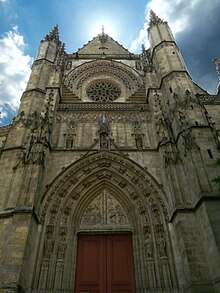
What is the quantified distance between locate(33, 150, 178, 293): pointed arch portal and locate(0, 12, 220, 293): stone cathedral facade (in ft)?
0.11

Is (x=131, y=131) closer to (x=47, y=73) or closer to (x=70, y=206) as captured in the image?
(x=70, y=206)

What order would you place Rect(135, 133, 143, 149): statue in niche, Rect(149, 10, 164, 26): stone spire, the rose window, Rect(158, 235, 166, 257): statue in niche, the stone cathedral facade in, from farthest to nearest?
Rect(149, 10, 164, 26): stone spire, the rose window, Rect(135, 133, 143, 149): statue in niche, Rect(158, 235, 166, 257): statue in niche, the stone cathedral facade

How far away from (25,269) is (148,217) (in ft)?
14.0

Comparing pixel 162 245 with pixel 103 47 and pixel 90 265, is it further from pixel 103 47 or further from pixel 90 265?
pixel 103 47

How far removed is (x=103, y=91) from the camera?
14.7 meters

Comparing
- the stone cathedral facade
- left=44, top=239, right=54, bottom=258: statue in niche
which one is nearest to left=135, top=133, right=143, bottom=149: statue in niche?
the stone cathedral facade

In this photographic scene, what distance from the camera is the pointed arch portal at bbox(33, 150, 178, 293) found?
25.4ft

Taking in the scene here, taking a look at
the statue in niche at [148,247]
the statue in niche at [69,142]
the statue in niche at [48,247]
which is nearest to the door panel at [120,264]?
the statue in niche at [148,247]

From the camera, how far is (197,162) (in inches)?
327

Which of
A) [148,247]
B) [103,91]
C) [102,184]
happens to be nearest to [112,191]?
[102,184]

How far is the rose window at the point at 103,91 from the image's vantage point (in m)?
14.2

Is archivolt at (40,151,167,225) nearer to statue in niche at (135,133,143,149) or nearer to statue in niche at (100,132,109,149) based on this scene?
statue in niche at (100,132,109,149)

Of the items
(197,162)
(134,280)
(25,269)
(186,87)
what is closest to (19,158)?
(25,269)

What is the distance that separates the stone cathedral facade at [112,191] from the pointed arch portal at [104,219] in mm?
34
